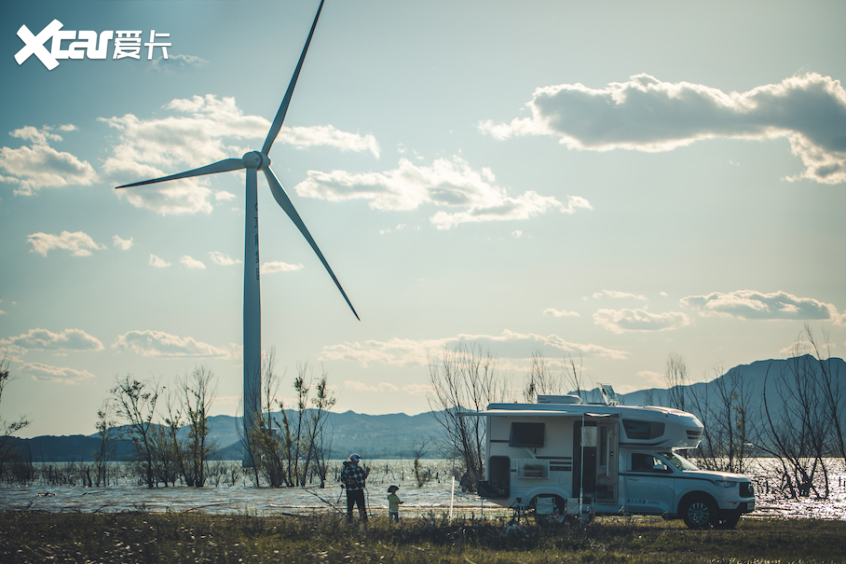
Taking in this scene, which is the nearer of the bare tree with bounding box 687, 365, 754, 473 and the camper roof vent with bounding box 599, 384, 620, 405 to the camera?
the camper roof vent with bounding box 599, 384, 620, 405

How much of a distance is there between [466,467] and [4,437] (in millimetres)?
21681

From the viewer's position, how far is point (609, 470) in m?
18.5

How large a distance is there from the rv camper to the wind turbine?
13969 millimetres

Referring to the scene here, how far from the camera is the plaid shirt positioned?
55.0 feet

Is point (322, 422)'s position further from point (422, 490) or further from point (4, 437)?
point (4, 437)

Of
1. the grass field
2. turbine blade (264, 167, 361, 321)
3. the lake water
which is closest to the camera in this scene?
the grass field

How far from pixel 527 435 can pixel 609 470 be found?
2.42m

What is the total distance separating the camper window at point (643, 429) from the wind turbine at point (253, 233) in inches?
588

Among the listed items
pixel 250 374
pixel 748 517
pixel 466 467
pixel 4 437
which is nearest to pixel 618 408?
pixel 748 517

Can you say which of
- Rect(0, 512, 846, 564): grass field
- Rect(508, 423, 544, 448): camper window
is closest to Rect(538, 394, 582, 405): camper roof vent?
Rect(508, 423, 544, 448): camper window

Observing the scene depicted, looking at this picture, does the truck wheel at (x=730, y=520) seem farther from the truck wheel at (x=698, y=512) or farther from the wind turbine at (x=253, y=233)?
the wind turbine at (x=253, y=233)

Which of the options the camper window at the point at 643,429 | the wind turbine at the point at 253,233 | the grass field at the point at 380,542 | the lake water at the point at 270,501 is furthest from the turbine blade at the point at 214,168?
the camper window at the point at 643,429

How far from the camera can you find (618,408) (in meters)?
18.4

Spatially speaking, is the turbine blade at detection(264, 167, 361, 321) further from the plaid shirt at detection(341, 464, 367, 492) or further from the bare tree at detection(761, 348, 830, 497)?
the bare tree at detection(761, 348, 830, 497)
